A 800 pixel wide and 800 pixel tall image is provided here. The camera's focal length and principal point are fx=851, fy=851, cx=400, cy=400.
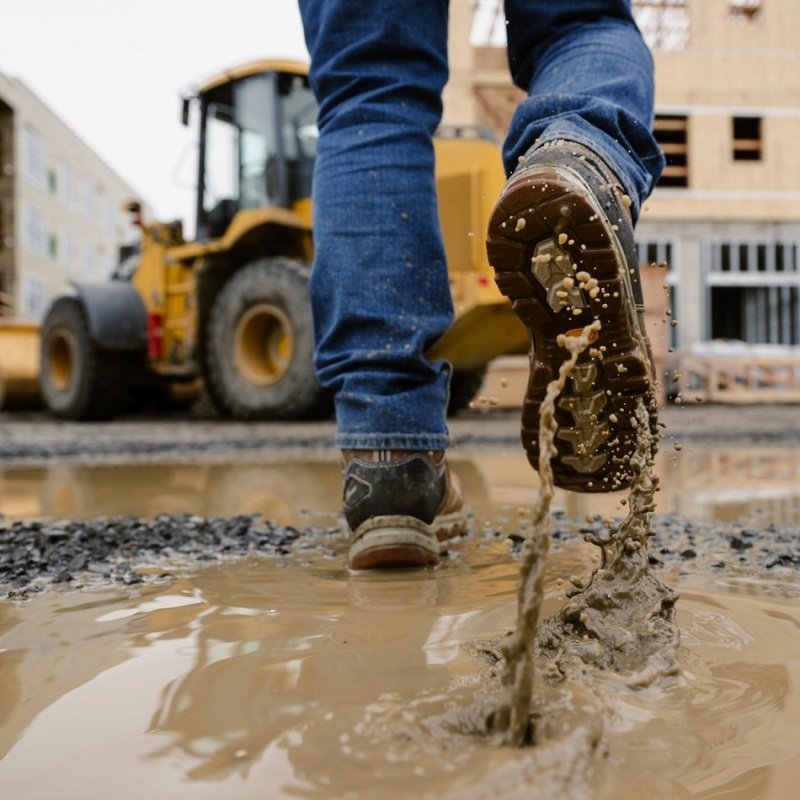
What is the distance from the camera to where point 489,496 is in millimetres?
2066

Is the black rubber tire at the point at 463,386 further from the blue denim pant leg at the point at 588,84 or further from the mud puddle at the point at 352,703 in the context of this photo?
the mud puddle at the point at 352,703

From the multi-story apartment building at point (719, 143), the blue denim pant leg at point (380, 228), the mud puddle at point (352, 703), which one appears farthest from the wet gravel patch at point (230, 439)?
the multi-story apartment building at point (719, 143)

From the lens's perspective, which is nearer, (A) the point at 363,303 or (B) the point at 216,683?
(B) the point at 216,683

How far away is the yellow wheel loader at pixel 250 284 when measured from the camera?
15.3 ft

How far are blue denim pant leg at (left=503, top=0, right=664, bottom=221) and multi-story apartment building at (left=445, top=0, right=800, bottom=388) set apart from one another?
12762mm

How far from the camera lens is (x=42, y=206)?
2734 cm

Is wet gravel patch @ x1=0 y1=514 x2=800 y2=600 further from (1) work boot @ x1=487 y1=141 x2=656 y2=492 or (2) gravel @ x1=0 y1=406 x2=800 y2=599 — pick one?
(1) work boot @ x1=487 y1=141 x2=656 y2=492

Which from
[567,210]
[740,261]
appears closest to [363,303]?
[567,210]

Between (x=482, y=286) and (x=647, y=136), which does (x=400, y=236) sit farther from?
(x=482, y=286)

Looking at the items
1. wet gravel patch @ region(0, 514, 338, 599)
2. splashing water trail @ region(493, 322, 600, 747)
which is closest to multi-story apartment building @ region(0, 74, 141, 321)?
wet gravel patch @ region(0, 514, 338, 599)

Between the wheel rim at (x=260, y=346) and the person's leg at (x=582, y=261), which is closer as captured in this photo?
the person's leg at (x=582, y=261)

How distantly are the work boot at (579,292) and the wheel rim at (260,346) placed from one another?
460cm

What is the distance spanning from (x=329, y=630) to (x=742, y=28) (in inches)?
636

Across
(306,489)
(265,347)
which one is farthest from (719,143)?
(306,489)
